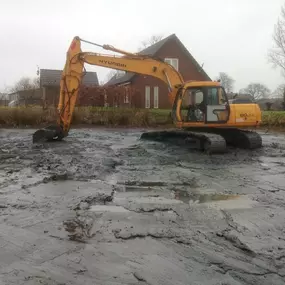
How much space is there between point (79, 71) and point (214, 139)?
5.51m

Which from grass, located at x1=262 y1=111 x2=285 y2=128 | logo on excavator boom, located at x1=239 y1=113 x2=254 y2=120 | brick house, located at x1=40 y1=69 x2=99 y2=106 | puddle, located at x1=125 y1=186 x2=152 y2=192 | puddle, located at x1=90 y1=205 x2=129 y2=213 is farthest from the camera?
brick house, located at x1=40 y1=69 x2=99 y2=106

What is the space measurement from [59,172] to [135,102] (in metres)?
23.1

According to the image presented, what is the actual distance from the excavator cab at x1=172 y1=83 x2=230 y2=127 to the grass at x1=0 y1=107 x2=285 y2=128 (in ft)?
41.4

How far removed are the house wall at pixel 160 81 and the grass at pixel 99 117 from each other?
9788 mm

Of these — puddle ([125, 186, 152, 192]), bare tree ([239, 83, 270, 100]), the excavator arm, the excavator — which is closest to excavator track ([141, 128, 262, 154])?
the excavator

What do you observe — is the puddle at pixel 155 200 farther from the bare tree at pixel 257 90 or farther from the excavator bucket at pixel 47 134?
the bare tree at pixel 257 90

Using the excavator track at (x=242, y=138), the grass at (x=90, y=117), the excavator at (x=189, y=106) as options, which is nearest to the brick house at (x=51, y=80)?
the grass at (x=90, y=117)

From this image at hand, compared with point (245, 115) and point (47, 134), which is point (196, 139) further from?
point (47, 134)

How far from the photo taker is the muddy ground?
382cm

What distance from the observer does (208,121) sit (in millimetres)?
13367

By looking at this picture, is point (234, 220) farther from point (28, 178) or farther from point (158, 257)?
point (28, 178)

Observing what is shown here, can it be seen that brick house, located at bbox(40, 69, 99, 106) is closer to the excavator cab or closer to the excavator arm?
the excavator arm

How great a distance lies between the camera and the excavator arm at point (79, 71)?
1351 cm

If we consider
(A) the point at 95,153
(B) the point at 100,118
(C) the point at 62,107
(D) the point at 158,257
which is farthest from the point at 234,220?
(B) the point at 100,118
